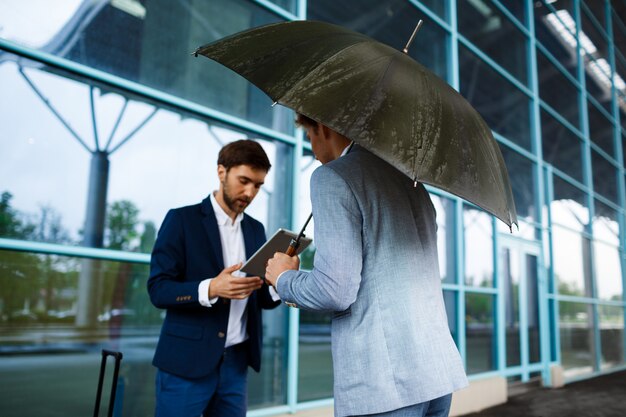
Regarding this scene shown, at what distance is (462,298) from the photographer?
21.7 feet

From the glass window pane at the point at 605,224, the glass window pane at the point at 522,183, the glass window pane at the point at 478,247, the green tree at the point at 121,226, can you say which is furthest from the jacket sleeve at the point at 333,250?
the glass window pane at the point at 605,224

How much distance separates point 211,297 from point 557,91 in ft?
33.3

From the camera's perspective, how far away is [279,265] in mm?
1757

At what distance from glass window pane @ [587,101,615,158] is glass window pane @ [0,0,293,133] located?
961cm

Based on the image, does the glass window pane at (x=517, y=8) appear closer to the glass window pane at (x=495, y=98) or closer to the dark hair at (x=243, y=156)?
the glass window pane at (x=495, y=98)

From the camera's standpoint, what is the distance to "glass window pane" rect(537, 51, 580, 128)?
9891 mm

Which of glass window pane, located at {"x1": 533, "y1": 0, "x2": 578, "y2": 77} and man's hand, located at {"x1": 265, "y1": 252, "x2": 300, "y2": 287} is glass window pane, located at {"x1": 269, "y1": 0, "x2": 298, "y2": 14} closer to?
man's hand, located at {"x1": 265, "y1": 252, "x2": 300, "y2": 287}

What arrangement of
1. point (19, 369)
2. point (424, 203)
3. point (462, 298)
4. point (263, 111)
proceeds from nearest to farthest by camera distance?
point (424, 203)
point (19, 369)
point (263, 111)
point (462, 298)

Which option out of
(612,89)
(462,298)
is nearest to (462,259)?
(462,298)

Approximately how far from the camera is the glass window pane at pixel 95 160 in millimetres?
3123

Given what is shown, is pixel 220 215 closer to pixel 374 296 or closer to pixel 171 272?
pixel 171 272

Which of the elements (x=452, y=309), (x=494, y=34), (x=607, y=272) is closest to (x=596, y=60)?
(x=607, y=272)

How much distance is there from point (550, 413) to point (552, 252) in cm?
358

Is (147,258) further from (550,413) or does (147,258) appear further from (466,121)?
(550,413)
